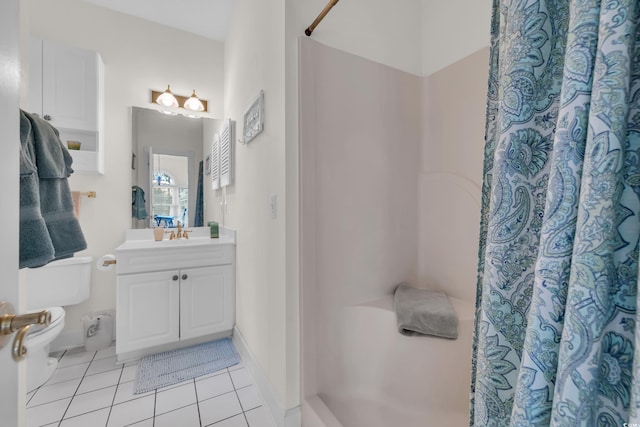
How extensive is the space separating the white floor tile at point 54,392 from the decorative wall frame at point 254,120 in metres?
1.89

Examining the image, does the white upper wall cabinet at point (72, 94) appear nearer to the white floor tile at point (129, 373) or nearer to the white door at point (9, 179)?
the white floor tile at point (129, 373)

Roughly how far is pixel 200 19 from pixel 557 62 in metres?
2.78

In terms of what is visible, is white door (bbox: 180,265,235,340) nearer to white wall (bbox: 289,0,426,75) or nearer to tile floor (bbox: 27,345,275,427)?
tile floor (bbox: 27,345,275,427)

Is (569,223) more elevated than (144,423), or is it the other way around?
(569,223)

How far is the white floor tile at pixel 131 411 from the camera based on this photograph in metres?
1.34

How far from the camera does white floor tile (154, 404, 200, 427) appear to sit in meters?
1.33

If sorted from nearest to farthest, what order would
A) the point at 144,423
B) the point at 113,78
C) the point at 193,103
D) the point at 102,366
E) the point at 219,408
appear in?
the point at 144,423, the point at 219,408, the point at 102,366, the point at 113,78, the point at 193,103

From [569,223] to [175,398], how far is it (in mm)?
1981

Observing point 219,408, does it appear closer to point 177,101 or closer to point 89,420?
point 89,420

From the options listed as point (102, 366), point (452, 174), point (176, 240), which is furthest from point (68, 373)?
point (452, 174)

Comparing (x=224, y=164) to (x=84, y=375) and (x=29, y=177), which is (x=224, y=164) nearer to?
(x=29, y=177)

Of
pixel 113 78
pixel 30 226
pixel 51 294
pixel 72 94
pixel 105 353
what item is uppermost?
pixel 113 78

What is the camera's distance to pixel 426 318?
1.22m

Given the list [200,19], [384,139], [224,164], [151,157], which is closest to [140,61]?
[200,19]
